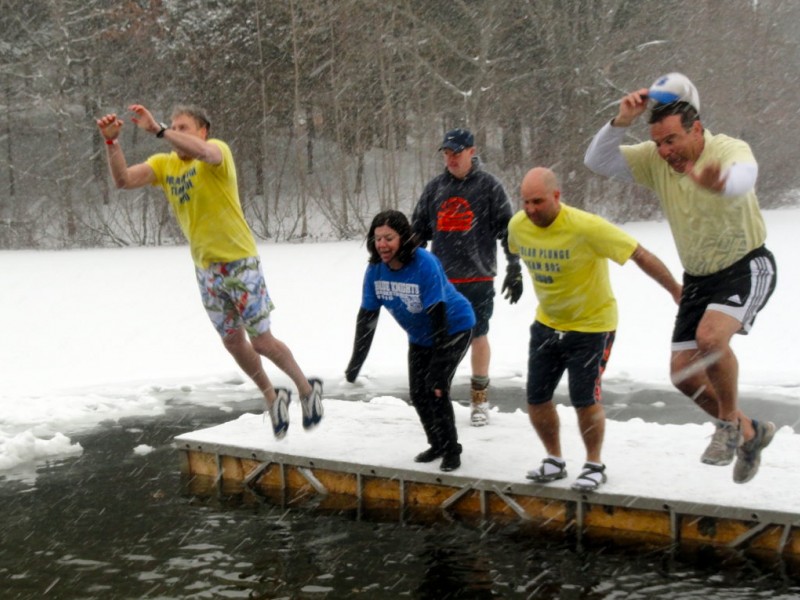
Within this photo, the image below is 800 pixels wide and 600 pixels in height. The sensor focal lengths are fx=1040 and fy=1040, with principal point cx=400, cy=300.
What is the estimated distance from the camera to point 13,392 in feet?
35.7

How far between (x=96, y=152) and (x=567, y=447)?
24697mm

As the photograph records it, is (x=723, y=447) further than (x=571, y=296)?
No

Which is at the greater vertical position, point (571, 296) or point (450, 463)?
point (571, 296)

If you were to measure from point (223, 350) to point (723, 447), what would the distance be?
8790 mm

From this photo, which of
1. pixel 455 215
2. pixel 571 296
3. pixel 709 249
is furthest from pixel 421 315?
pixel 709 249

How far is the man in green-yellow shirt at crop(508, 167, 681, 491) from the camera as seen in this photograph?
5.34 m

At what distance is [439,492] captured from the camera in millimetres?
6168

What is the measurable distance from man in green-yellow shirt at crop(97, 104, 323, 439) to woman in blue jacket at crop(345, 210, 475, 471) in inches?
26.7

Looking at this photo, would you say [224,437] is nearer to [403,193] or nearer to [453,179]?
[453,179]

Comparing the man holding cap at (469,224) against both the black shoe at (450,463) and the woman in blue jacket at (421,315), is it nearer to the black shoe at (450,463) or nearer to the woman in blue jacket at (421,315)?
the woman in blue jacket at (421,315)

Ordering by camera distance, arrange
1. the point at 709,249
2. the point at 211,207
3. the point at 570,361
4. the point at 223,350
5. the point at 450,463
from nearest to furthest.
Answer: the point at 709,249 < the point at 570,361 < the point at 450,463 < the point at 211,207 < the point at 223,350

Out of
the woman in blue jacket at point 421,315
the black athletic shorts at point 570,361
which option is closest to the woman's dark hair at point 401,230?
the woman in blue jacket at point 421,315

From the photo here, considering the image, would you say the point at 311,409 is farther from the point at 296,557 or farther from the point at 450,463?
the point at 296,557

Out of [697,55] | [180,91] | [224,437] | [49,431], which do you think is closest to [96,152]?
[180,91]
